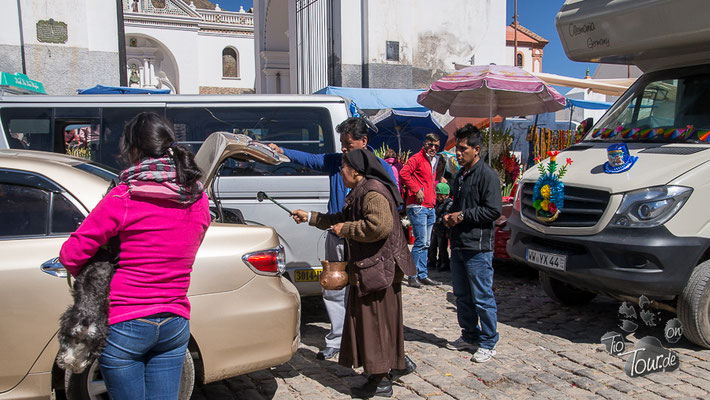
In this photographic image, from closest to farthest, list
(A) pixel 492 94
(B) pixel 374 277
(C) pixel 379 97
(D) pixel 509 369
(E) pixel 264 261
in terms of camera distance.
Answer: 1. (E) pixel 264 261
2. (B) pixel 374 277
3. (D) pixel 509 369
4. (A) pixel 492 94
5. (C) pixel 379 97

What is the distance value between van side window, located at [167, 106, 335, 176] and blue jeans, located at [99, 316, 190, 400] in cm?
347

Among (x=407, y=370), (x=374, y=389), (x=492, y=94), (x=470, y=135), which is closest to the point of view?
(x=374, y=389)

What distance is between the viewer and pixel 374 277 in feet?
13.0

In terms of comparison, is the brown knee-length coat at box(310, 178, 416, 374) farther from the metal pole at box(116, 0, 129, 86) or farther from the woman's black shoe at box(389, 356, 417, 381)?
the metal pole at box(116, 0, 129, 86)

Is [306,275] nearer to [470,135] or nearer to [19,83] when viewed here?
[470,135]

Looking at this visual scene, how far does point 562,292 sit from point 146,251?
521 centimetres

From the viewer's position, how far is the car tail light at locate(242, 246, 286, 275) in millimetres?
3689

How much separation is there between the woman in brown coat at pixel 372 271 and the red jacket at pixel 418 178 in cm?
337

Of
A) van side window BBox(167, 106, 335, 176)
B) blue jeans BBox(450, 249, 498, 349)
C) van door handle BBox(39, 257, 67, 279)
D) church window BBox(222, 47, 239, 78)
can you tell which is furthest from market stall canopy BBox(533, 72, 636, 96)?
church window BBox(222, 47, 239, 78)

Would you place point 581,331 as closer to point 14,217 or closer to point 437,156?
point 437,156

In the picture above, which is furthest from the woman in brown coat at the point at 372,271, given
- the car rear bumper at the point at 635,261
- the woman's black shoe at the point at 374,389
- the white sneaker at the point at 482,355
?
the car rear bumper at the point at 635,261

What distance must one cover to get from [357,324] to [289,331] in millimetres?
535

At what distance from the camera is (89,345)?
2.40 m

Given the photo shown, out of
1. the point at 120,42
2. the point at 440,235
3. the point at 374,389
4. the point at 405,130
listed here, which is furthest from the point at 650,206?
the point at 120,42
